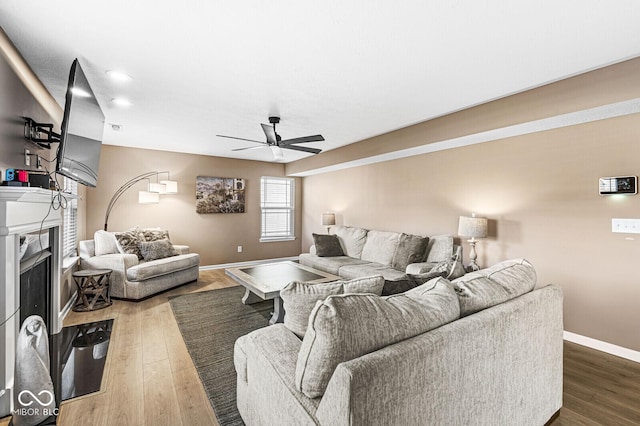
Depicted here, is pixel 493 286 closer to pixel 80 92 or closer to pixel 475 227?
pixel 475 227

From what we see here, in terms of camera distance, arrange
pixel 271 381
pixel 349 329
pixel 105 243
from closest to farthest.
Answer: pixel 349 329, pixel 271 381, pixel 105 243

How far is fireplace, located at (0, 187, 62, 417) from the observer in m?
1.73

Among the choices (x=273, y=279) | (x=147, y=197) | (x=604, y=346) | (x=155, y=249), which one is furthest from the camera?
(x=147, y=197)

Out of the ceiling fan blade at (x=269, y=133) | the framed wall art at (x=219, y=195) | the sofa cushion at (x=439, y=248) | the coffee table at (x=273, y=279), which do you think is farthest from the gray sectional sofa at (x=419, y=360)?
the framed wall art at (x=219, y=195)

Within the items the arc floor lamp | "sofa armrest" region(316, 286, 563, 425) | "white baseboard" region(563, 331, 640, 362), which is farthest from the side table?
"white baseboard" region(563, 331, 640, 362)

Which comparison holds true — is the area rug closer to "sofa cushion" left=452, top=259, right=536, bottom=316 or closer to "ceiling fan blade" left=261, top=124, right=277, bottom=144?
"sofa cushion" left=452, top=259, right=536, bottom=316

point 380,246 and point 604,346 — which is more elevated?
point 380,246

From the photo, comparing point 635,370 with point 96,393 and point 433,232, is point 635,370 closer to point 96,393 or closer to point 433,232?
point 433,232

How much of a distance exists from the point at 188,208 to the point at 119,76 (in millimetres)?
3624

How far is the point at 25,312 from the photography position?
2260 millimetres

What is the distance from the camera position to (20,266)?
6.58ft

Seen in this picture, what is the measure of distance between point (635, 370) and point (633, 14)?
103 inches

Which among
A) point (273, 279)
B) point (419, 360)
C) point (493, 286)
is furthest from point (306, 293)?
point (273, 279)

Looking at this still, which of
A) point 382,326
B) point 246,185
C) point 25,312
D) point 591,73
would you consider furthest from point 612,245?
point 246,185
